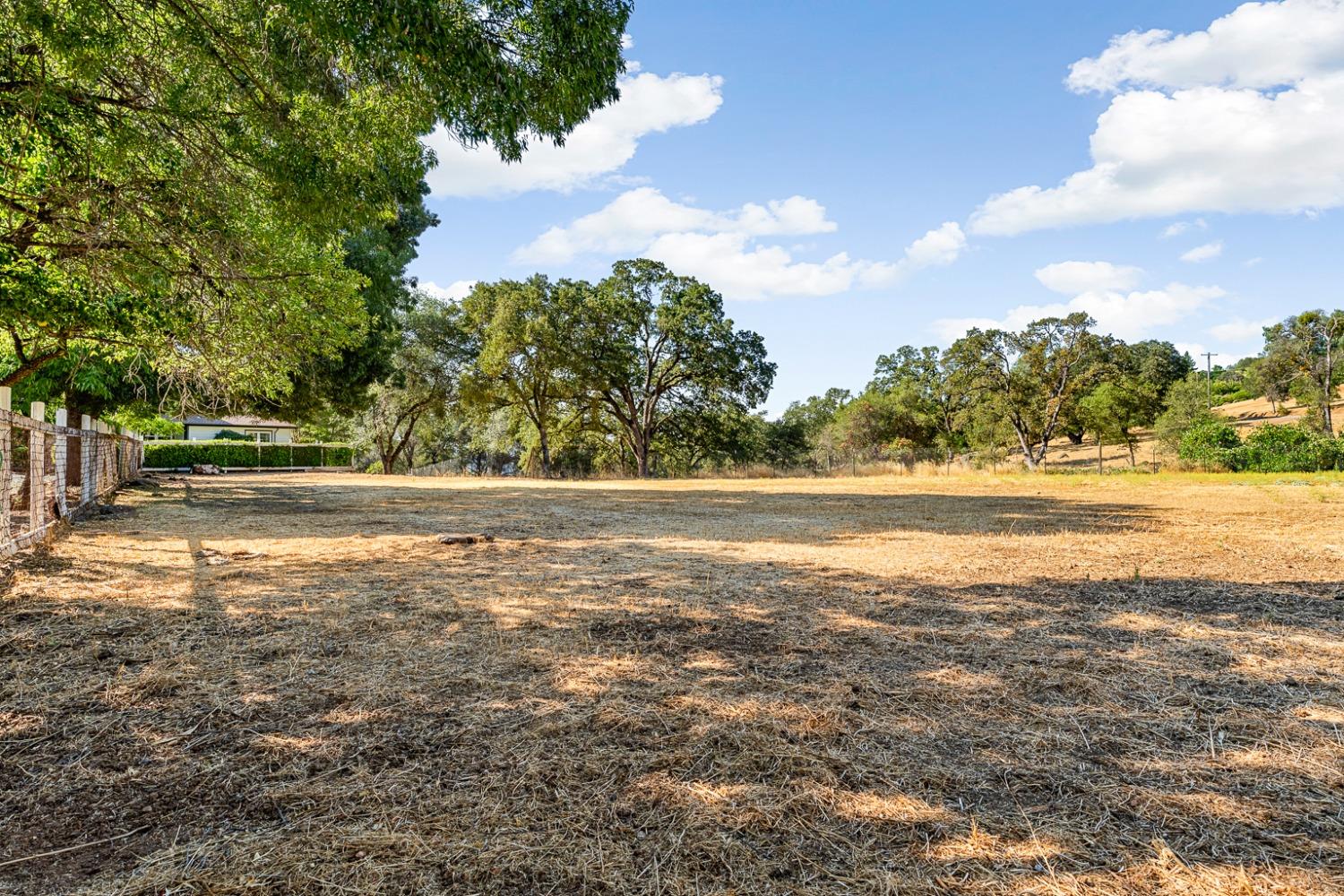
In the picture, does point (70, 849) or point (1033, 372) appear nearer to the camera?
point (70, 849)

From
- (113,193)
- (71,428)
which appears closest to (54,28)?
(113,193)

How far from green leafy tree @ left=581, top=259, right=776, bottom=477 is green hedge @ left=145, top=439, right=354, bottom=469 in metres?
18.8

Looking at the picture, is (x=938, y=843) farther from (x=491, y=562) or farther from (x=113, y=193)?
(x=113, y=193)

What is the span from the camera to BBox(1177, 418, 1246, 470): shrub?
23.6 m

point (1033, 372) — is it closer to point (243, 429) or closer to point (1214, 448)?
point (1214, 448)

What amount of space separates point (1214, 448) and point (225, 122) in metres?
30.3

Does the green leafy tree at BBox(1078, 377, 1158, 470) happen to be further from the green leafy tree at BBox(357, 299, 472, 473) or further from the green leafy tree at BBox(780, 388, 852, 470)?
the green leafy tree at BBox(357, 299, 472, 473)

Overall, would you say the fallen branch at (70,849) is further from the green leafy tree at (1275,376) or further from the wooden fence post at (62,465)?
the green leafy tree at (1275,376)

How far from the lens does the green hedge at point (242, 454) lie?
34656mm

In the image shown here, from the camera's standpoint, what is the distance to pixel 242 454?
38.0 m

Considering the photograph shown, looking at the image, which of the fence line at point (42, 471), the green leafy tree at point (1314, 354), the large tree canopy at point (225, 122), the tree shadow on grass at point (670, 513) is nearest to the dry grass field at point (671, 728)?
the fence line at point (42, 471)

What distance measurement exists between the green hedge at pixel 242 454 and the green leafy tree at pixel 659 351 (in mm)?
18821

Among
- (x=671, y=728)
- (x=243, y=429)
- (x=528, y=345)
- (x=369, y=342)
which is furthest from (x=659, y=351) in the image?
(x=243, y=429)

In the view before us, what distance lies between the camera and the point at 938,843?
1.89 meters
